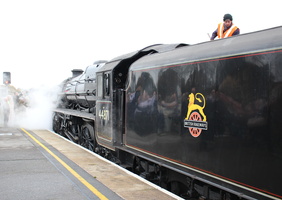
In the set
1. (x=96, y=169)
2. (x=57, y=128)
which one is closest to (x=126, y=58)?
(x=96, y=169)

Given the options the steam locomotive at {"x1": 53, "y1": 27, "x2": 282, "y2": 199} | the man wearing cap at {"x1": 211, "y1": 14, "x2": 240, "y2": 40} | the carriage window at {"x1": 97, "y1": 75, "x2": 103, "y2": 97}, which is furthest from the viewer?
the carriage window at {"x1": 97, "y1": 75, "x2": 103, "y2": 97}

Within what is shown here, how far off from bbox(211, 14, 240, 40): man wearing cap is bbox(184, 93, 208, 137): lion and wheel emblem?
1605mm

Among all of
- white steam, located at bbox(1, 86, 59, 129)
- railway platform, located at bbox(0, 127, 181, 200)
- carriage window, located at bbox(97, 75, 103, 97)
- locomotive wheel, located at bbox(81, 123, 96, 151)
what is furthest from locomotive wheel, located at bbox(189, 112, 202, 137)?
white steam, located at bbox(1, 86, 59, 129)

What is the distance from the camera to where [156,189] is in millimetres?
5055

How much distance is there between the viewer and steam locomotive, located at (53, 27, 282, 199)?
3.30m

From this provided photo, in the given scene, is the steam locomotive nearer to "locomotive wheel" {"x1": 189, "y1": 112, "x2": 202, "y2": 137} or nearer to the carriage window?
"locomotive wheel" {"x1": 189, "y1": 112, "x2": 202, "y2": 137}

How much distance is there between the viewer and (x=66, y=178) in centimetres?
576

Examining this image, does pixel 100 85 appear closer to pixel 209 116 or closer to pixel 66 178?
pixel 66 178

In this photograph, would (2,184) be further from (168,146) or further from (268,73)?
(268,73)

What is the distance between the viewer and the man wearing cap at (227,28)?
5355mm

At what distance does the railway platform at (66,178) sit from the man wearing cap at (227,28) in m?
2.95

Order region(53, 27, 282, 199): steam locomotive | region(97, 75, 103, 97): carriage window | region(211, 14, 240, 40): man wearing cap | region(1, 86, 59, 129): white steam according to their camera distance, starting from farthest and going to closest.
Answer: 1. region(1, 86, 59, 129): white steam
2. region(97, 75, 103, 97): carriage window
3. region(211, 14, 240, 40): man wearing cap
4. region(53, 27, 282, 199): steam locomotive

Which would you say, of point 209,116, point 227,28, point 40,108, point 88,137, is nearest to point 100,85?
point 88,137

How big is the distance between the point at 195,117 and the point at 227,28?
206 cm
